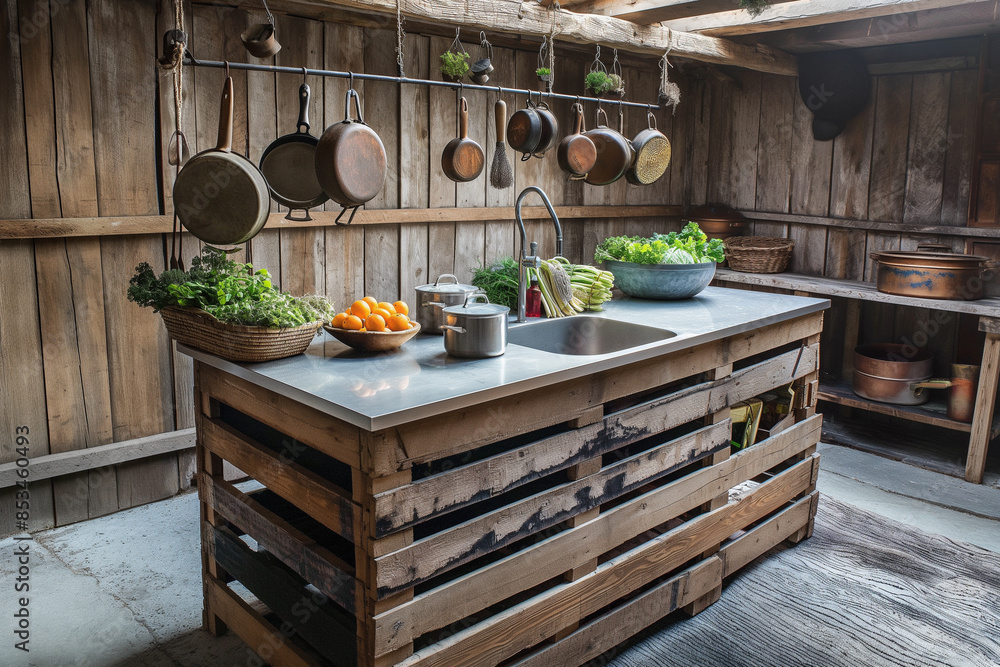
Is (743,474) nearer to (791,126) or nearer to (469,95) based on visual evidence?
(469,95)

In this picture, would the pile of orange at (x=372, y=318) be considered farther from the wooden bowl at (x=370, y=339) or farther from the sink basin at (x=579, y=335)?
the sink basin at (x=579, y=335)

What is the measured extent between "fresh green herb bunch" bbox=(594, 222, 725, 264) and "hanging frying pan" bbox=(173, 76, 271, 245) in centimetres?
184

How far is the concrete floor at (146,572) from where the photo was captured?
2.73m

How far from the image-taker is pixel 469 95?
4656 mm

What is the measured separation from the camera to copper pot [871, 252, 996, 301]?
4379mm

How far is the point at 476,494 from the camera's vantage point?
2211 mm

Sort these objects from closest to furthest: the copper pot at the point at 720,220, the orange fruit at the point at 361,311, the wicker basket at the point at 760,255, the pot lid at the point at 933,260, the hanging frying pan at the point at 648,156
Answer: the orange fruit at the point at 361,311
the hanging frying pan at the point at 648,156
the pot lid at the point at 933,260
the wicker basket at the point at 760,255
the copper pot at the point at 720,220

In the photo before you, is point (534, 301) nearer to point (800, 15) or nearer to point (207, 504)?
point (207, 504)

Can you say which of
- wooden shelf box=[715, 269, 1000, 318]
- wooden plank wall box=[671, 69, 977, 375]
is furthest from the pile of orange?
wooden plank wall box=[671, 69, 977, 375]

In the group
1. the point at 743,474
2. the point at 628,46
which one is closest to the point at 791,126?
the point at 628,46

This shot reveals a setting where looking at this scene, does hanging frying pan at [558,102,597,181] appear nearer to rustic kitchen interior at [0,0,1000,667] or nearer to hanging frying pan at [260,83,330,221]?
rustic kitchen interior at [0,0,1000,667]

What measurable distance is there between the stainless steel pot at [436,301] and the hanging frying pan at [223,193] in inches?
26.5

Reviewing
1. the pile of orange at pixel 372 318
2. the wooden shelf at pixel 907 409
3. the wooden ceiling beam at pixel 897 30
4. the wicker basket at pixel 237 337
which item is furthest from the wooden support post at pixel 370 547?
the wooden ceiling beam at pixel 897 30

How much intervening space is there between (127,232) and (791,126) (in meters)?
4.51
